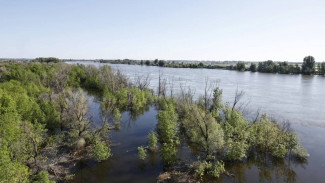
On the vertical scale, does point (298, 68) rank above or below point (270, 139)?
above

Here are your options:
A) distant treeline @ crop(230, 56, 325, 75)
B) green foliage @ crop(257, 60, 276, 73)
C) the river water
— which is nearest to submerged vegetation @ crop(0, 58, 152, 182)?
the river water

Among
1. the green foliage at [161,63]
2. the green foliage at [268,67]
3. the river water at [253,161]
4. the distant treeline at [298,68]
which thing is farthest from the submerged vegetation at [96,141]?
the green foliage at [161,63]

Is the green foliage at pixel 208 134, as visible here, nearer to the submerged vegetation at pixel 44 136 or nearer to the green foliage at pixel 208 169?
the green foliage at pixel 208 169

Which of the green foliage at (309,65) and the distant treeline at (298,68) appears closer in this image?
the green foliage at (309,65)

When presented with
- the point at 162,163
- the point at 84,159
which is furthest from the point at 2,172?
the point at 162,163

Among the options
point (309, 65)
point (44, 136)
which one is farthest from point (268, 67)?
point (44, 136)

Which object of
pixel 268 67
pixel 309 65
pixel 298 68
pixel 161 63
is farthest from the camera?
pixel 161 63

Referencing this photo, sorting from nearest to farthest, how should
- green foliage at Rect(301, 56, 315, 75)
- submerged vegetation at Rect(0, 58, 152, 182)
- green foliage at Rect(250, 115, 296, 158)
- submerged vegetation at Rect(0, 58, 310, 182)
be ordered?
submerged vegetation at Rect(0, 58, 152, 182) → submerged vegetation at Rect(0, 58, 310, 182) → green foliage at Rect(250, 115, 296, 158) → green foliage at Rect(301, 56, 315, 75)

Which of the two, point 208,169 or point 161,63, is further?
point 161,63

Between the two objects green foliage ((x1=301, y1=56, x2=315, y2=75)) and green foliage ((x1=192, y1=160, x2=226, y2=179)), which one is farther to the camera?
green foliage ((x1=301, y1=56, x2=315, y2=75))

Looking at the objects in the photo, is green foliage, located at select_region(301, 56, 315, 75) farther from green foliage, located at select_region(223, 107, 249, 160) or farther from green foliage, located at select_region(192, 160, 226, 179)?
green foliage, located at select_region(192, 160, 226, 179)

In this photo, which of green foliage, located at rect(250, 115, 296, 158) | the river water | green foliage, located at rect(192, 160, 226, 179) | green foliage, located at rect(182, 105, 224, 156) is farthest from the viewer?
green foliage, located at rect(250, 115, 296, 158)

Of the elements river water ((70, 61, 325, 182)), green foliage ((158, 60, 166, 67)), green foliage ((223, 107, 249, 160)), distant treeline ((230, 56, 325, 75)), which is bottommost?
river water ((70, 61, 325, 182))

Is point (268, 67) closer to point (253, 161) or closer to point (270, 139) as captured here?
point (270, 139)
